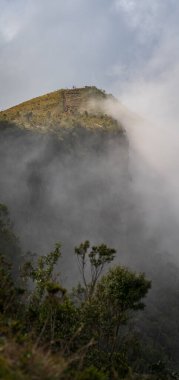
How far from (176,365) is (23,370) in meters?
114

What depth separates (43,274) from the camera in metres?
45.3

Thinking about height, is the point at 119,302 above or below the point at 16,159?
below

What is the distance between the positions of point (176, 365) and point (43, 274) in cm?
8096

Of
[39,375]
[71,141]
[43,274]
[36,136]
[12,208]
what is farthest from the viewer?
[71,141]

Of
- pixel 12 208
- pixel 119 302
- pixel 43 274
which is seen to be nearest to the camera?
pixel 119 302

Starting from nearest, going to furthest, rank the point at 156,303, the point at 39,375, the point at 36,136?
the point at 39,375 → the point at 156,303 → the point at 36,136

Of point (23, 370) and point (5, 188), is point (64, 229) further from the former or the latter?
point (23, 370)

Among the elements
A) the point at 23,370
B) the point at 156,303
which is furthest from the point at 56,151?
the point at 23,370

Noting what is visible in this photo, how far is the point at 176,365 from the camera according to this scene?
113 m

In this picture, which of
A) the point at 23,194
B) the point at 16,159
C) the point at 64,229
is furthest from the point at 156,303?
the point at 16,159

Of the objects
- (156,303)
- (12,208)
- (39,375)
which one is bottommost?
(39,375)

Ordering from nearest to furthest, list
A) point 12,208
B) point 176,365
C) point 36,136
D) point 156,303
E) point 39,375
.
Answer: point 39,375 → point 176,365 → point 12,208 → point 156,303 → point 36,136

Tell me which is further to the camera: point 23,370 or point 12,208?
point 12,208

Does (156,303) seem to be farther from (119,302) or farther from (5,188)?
(119,302)
